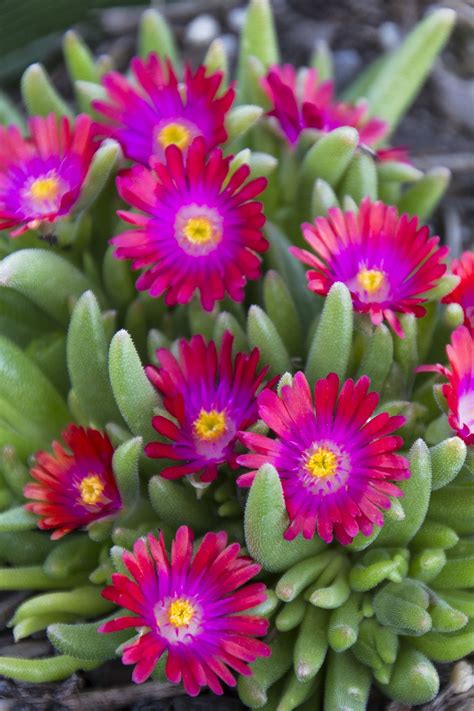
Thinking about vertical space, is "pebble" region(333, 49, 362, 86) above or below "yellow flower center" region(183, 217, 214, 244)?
below

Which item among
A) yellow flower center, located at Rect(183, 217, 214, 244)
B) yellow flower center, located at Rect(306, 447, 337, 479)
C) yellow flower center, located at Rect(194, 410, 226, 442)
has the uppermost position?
yellow flower center, located at Rect(183, 217, 214, 244)

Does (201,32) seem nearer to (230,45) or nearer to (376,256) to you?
(230,45)

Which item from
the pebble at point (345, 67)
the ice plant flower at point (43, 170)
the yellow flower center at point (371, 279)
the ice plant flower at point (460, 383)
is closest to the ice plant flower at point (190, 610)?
the ice plant flower at point (460, 383)

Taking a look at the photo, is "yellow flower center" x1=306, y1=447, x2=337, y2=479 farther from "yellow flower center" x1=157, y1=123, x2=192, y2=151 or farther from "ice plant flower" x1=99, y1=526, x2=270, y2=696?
"yellow flower center" x1=157, y1=123, x2=192, y2=151

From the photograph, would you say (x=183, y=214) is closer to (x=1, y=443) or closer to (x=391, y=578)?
(x=1, y=443)

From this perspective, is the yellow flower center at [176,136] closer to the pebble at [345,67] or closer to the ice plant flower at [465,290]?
the ice plant flower at [465,290]

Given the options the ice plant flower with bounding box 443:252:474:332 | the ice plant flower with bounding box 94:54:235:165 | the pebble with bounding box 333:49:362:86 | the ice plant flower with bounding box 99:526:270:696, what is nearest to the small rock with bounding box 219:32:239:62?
the pebble with bounding box 333:49:362:86
